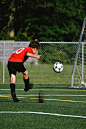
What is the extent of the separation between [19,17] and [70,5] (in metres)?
5.10

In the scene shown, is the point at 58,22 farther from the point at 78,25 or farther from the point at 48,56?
the point at 48,56

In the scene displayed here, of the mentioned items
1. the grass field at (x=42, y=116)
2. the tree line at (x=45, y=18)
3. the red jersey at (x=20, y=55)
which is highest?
the tree line at (x=45, y=18)

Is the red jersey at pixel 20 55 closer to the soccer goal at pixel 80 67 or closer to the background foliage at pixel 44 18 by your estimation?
the soccer goal at pixel 80 67

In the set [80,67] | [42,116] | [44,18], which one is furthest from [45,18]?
[42,116]

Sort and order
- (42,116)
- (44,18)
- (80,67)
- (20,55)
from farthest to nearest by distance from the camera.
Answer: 1. (44,18)
2. (80,67)
3. (20,55)
4. (42,116)

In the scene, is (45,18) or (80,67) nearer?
(80,67)

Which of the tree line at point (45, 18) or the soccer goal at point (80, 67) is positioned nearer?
the soccer goal at point (80, 67)

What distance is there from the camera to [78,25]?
36.7 metres

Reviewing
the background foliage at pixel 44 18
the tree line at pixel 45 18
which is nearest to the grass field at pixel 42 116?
the background foliage at pixel 44 18

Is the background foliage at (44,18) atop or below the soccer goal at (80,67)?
atop

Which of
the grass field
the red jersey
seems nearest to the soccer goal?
the red jersey

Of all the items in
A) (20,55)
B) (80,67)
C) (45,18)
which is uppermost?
(45,18)

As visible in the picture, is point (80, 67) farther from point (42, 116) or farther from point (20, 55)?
point (42, 116)

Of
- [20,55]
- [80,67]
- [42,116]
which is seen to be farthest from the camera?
[80,67]
